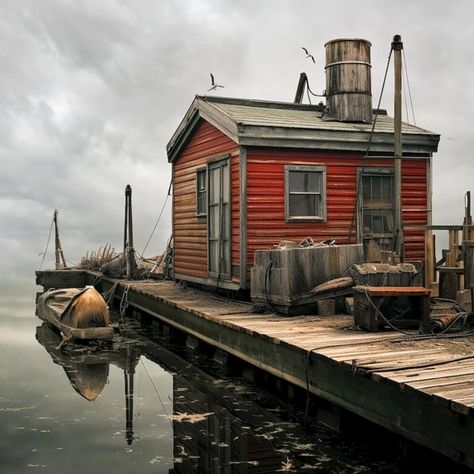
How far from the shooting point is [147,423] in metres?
9.70

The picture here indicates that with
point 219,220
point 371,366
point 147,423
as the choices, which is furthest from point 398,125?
point 147,423

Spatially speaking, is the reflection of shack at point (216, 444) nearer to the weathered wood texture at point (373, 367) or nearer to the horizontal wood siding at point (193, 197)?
the weathered wood texture at point (373, 367)

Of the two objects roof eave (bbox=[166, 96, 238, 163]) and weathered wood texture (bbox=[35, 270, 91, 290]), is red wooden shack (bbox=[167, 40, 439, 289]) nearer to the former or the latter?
roof eave (bbox=[166, 96, 238, 163])

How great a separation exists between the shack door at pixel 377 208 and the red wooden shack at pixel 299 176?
0.08 feet

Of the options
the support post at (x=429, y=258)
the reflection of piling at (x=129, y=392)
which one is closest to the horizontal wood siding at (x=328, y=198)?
the support post at (x=429, y=258)

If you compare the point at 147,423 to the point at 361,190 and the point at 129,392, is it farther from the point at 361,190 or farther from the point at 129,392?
the point at 361,190

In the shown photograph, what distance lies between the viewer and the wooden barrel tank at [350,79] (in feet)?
52.9

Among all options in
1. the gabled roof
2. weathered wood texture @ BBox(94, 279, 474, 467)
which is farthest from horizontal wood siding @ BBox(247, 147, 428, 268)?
weathered wood texture @ BBox(94, 279, 474, 467)

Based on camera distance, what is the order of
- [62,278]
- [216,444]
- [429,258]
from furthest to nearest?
[62,278] → [429,258] → [216,444]

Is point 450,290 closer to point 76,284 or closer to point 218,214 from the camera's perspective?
point 218,214

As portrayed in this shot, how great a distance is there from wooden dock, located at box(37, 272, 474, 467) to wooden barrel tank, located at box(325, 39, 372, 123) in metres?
6.08

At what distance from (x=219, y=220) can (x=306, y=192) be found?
7.12 feet

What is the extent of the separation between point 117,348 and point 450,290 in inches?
308

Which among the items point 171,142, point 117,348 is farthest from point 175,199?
point 117,348
